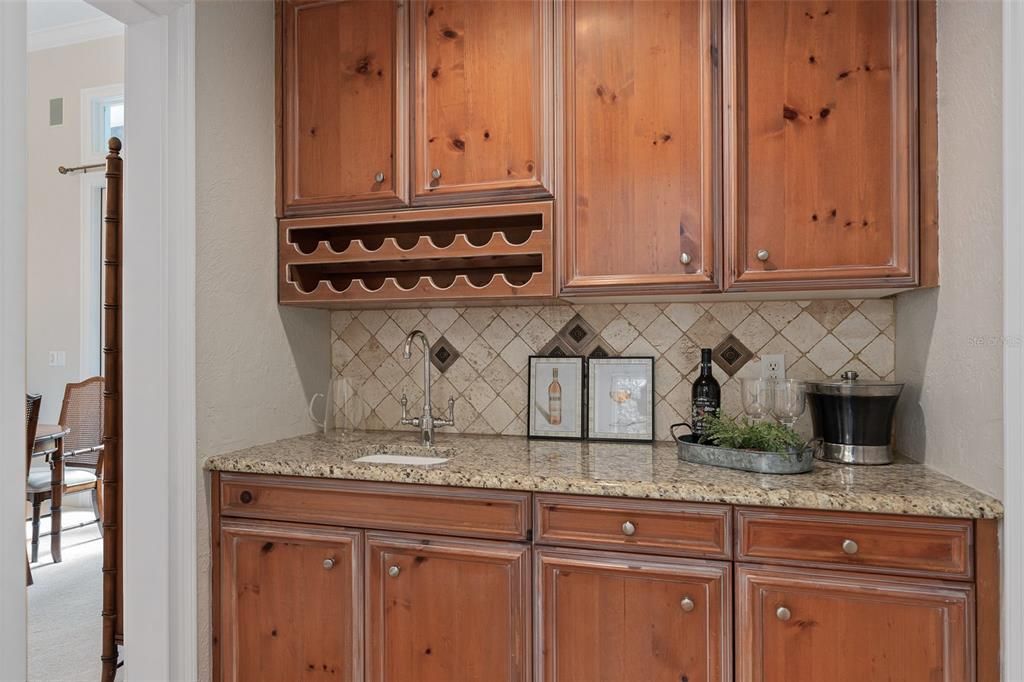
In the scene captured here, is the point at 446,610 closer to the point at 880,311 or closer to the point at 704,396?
the point at 704,396

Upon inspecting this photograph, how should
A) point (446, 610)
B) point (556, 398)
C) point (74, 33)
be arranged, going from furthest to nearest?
point (74, 33) → point (556, 398) → point (446, 610)

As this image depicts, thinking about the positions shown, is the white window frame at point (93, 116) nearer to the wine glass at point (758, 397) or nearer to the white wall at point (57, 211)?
the white wall at point (57, 211)

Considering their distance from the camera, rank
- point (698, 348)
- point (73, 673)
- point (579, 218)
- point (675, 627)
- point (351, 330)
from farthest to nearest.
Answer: point (351, 330) → point (73, 673) → point (698, 348) → point (579, 218) → point (675, 627)

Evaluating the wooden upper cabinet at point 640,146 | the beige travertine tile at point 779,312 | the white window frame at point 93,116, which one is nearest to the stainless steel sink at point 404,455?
the wooden upper cabinet at point 640,146

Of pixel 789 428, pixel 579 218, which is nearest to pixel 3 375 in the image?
pixel 579 218

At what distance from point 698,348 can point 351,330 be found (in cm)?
134

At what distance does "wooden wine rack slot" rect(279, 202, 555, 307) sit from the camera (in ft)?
6.82

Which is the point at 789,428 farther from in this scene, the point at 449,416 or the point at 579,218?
the point at 449,416

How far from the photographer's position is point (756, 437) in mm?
1792

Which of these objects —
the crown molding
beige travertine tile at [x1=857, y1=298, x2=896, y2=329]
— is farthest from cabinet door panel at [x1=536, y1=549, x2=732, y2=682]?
the crown molding

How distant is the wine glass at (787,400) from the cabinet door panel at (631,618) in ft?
1.71

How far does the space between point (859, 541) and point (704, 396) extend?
0.69 meters

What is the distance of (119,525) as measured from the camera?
6.97 ft

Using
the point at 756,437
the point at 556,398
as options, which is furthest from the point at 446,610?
the point at 756,437
